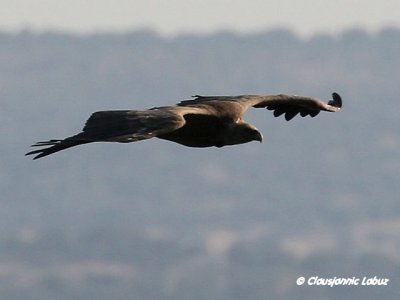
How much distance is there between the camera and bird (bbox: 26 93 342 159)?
22.7 m

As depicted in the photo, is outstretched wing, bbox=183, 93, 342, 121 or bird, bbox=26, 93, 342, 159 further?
outstretched wing, bbox=183, 93, 342, 121

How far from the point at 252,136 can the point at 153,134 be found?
3.39 metres

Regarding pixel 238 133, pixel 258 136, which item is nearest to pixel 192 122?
pixel 238 133

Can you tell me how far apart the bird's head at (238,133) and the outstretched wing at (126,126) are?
6.27 feet

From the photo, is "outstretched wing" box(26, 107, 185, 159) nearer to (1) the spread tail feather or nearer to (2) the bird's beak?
(1) the spread tail feather

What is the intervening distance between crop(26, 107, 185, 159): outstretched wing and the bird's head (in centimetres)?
191

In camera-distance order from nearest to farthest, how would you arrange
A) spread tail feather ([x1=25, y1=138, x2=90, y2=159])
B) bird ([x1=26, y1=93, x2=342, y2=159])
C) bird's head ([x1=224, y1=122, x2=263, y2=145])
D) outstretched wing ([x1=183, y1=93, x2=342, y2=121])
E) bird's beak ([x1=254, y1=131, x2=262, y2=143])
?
1. spread tail feather ([x1=25, y1=138, x2=90, y2=159])
2. bird ([x1=26, y1=93, x2=342, y2=159])
3. bird's head ([x1=224, y1=122, x2=263, y2=145])
4. bird's beak ([x1=254, y1=131, x2=262, y2=143])
5. outstretched wing ([x1=183, y1=93, x2=342, y2=121])

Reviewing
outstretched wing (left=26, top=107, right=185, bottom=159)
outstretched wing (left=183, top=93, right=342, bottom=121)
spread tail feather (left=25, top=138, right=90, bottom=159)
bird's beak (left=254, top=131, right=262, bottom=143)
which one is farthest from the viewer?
outstretched wing (left=183, top=93, right=342, bottom=121)

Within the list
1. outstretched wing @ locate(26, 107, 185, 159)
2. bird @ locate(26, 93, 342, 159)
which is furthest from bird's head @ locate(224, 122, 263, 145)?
outstretched wing @ locate(26, 107, 185, 159)

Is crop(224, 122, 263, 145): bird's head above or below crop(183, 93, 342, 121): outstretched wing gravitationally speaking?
below

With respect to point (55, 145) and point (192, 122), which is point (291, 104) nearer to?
point (192, 122)

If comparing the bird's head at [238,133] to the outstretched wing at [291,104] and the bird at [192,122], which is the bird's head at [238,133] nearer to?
the bird at [192,122]

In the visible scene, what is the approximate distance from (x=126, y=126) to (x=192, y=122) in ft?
7.81

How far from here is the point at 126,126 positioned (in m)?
23.2
